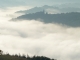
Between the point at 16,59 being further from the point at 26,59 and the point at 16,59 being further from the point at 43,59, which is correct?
the point at 43,59

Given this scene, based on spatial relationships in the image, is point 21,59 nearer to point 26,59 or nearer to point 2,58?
point 26,59

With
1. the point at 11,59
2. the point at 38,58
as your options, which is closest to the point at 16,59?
the point at 11,59

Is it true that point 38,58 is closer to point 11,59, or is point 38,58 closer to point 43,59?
point 43,59

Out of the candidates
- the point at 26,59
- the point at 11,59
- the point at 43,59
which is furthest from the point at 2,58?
the point at 43,59

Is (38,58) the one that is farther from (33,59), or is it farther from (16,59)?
(16,59)

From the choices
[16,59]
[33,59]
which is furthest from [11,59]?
[33,59]

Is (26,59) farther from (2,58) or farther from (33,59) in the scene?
(2,58)
